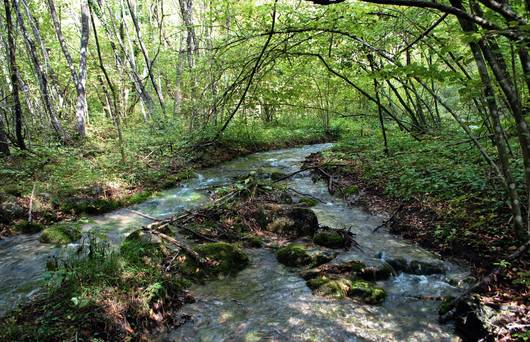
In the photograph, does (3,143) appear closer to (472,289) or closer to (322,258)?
(322,258)

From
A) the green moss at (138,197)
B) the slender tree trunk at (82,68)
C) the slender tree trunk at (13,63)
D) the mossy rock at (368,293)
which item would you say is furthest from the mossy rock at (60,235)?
the slender tree trunk at (82,68)

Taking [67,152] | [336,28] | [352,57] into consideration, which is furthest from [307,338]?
[67,152]

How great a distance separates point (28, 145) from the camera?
1153cm

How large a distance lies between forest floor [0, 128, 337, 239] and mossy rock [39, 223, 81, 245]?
0.90 metres

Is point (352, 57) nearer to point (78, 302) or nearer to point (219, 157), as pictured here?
point (219, 157)

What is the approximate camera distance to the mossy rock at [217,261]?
5.54 meters

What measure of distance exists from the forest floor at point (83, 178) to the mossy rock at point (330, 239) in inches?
213

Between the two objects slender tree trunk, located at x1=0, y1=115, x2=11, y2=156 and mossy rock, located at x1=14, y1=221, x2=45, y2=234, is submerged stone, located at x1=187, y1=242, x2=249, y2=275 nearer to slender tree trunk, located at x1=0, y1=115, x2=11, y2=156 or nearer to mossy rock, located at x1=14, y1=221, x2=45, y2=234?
mossy rock, located at x1=14, y1=221, x2=45, y2=234

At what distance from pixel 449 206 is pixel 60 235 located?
7.69 meters

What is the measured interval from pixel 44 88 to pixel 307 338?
489 inches

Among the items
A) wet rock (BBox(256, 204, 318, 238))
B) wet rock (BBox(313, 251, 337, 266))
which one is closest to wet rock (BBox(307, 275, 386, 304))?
wet rock (BBox(313, 251, 337, 266))

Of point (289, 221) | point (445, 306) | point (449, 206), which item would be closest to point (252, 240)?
point (289, 221)

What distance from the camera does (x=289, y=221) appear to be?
7473mm

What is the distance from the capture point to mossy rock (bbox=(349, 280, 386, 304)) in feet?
15.8
